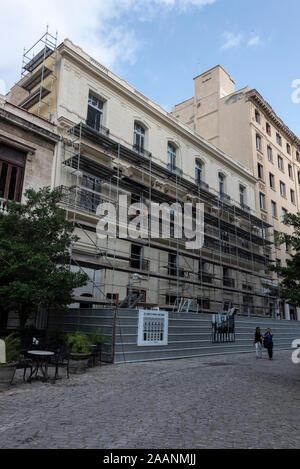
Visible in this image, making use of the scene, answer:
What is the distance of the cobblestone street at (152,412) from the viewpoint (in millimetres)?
4938

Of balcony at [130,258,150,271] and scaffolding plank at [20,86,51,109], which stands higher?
scaffolding plank at [20,86,51,109]

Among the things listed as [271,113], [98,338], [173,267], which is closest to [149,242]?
[173,267]

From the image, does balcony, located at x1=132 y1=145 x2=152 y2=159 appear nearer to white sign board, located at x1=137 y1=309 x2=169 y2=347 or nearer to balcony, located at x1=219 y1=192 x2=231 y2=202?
balcony, located at x1=219 y1=192 x2=231 y2=202

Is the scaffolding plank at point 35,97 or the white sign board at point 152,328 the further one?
the scaffolding plank at point 35,97

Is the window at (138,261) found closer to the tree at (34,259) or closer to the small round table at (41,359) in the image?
the tree at (34,259)

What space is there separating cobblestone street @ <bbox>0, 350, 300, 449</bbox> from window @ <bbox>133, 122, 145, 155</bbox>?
1532cm

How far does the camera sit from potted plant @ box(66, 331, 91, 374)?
11102mm

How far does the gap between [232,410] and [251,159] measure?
30.9 meters

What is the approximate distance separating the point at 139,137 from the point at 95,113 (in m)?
3.75

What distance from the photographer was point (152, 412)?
652 cm

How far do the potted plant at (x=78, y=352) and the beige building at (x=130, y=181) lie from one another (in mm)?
2541

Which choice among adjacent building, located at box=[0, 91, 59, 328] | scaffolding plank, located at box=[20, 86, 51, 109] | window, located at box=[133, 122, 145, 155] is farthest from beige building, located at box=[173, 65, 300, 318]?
adjacent building, located at box=[0, 91, 59, 328]

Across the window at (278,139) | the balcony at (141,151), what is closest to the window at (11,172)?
the balcony at (141,151)

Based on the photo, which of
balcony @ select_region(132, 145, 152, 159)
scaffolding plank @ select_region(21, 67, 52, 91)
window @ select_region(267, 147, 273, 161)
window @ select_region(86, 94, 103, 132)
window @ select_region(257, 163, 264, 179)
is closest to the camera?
window @ select_region(86, 94, 103, 132)
